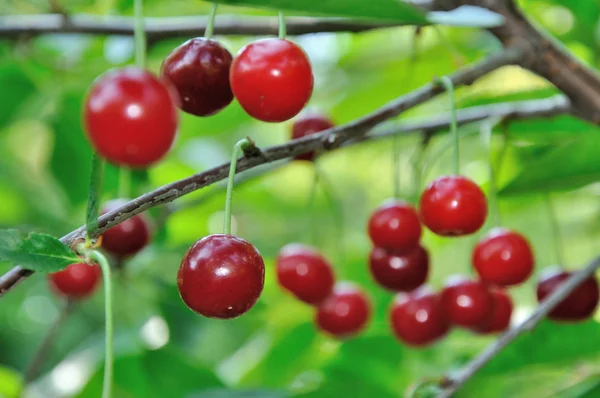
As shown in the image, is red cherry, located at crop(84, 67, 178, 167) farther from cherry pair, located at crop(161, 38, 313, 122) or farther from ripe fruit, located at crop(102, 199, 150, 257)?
ripe fruit, located at crop(102, 199, 150, 257)

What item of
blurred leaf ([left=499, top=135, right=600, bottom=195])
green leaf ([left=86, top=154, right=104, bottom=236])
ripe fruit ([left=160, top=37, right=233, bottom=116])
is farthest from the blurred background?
green leaf ([left=86, top=154, right=104, bottom=236])

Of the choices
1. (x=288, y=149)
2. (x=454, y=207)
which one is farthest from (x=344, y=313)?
(x=288, y=149)

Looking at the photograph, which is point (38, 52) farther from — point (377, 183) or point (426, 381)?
point (377, 183)

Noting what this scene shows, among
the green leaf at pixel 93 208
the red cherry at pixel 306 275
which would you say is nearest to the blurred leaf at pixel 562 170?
the red cherry at pixel 306 275

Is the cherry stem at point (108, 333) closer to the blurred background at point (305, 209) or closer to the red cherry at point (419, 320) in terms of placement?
the blurred background at point (305, 209)

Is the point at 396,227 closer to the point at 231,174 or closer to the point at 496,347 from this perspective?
the point at 496,347
